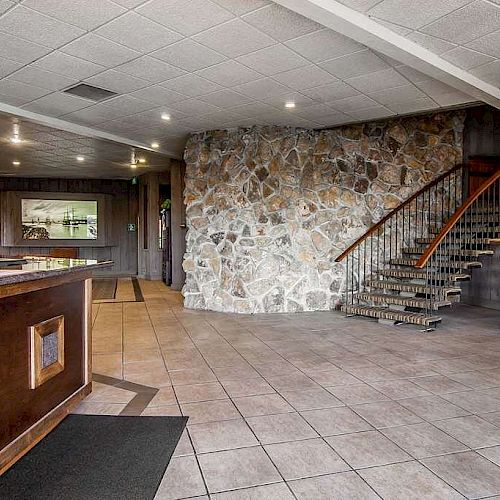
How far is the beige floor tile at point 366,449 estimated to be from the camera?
2.35m

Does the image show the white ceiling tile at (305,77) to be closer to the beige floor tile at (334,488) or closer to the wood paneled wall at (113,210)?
the beige floor tile at (334,488)

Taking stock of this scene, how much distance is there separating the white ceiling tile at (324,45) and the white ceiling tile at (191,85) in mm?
1169

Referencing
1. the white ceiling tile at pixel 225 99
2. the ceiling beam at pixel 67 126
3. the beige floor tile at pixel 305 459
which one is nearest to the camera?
the beige floor tile at pixel 305 459

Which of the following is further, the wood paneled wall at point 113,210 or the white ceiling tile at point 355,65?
the wood paneled wall at point 113,210

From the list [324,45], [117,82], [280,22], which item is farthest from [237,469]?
[117,82]

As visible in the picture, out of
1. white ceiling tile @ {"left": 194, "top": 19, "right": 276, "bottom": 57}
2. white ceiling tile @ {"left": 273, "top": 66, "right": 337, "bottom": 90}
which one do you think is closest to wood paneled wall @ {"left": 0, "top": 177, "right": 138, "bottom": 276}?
white ceiling tile @ {"left": 273, "top": 66, "right": 337, "bottom": 90}

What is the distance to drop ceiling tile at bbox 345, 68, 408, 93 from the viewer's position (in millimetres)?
4551

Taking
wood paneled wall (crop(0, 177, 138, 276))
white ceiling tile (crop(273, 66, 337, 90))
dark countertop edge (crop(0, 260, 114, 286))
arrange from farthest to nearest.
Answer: wood paneled wall (crop(0, 177, 138, 276)) < white ceiling tile (crop(273, 66, 337, 90)) < dark countertop edge (crop(0, 260, 114, 286))

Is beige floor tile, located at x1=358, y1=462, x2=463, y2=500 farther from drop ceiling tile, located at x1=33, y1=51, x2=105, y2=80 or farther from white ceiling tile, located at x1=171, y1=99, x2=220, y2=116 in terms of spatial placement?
white ceiling tile, located at x1=171, y1=99, x2=220, y2=116

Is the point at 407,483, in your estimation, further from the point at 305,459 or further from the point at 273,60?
A: the point at 273,60

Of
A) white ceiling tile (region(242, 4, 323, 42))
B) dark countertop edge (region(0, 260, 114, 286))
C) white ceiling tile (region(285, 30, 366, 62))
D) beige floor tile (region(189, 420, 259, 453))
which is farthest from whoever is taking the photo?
white ceiling tile (region(285, 30, 366, 62))

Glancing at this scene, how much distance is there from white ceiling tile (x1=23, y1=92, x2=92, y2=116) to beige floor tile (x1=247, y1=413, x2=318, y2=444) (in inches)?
167

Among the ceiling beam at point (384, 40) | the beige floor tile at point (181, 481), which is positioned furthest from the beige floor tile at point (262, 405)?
the ceiling beam at point (384, 40)

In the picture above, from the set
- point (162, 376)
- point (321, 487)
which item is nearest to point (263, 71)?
point (162, 376)
